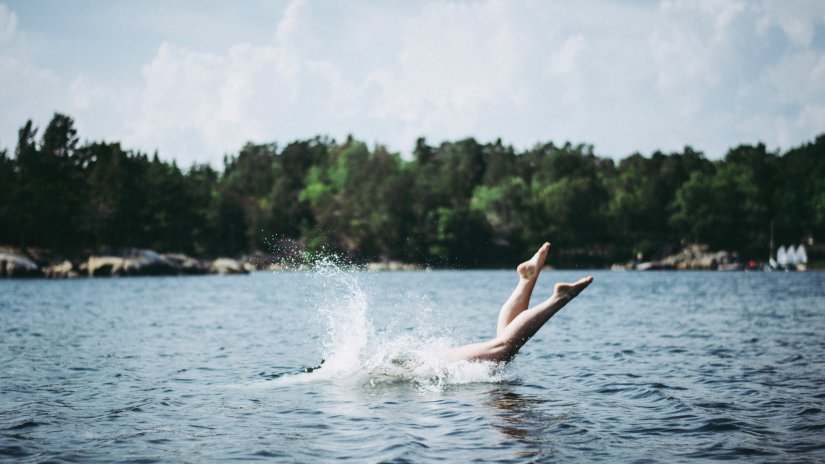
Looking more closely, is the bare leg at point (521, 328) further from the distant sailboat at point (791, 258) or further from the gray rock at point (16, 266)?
the distant sailboat at point (791, 258)

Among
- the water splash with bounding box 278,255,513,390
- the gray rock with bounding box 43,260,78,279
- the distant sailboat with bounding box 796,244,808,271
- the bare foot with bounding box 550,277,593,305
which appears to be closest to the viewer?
the bare foot with bounding box 550,277,593,305

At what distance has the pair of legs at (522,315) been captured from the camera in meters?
10.2

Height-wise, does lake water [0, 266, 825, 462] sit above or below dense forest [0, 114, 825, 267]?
below

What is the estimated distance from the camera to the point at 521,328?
10680mm

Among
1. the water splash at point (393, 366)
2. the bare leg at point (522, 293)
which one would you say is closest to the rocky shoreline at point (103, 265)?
the water splash at point (393, 366)

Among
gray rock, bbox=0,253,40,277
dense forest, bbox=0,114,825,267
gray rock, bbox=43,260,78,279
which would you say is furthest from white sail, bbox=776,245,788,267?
gray rock, bbox=0,253,40,277

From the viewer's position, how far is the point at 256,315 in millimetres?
30656

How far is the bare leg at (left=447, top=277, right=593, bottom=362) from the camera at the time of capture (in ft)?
33.4

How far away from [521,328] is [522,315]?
198 millimetres

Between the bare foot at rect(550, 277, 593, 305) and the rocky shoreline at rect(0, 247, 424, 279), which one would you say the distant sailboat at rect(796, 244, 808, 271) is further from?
the bare foot at rect(550, 277, 593, 305)

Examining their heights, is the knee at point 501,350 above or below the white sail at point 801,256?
below

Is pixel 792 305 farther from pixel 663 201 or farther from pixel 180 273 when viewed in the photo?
pixel 663 201

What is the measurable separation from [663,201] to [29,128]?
11489 centimetres

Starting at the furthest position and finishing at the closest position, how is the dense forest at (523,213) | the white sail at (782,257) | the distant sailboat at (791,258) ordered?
the dense forest at (523,213), the white sail at (782,257), the distant sailboat at (791,258)
